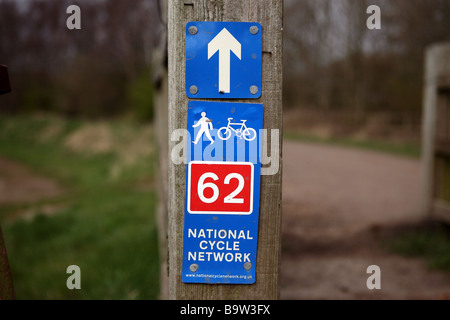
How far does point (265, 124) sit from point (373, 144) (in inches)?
638

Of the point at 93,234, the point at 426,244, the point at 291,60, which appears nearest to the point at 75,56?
the point at 291,60

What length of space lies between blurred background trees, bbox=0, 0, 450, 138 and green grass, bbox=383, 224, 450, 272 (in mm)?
9373

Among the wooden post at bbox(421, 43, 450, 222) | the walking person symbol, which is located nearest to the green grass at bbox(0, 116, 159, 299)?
the walking person symbol

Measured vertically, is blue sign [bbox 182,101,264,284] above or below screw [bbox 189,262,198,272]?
above

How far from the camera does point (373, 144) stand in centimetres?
1720

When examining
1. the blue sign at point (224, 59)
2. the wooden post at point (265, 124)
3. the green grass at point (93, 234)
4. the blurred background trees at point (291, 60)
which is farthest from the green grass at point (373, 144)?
the blue sign at point (224, 59)

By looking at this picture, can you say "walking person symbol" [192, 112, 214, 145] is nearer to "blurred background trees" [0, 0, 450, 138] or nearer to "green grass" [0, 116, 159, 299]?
"green grass" [0, 116, 159, 299]

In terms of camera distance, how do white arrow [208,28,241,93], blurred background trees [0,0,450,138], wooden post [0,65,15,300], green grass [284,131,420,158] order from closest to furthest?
white arrow [208,28,241,93], wooden post [0,65,15,300], green grass [284,131,420,158], blurred background trees [0,0,450,138]

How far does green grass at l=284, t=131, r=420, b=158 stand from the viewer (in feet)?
49.1

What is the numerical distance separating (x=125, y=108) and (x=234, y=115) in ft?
88.8

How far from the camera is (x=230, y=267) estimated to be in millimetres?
1842

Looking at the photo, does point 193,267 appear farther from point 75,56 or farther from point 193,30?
point 75,56

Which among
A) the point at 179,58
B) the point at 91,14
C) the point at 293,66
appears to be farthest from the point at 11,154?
the point at 179,58

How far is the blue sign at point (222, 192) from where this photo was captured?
5.86ft
